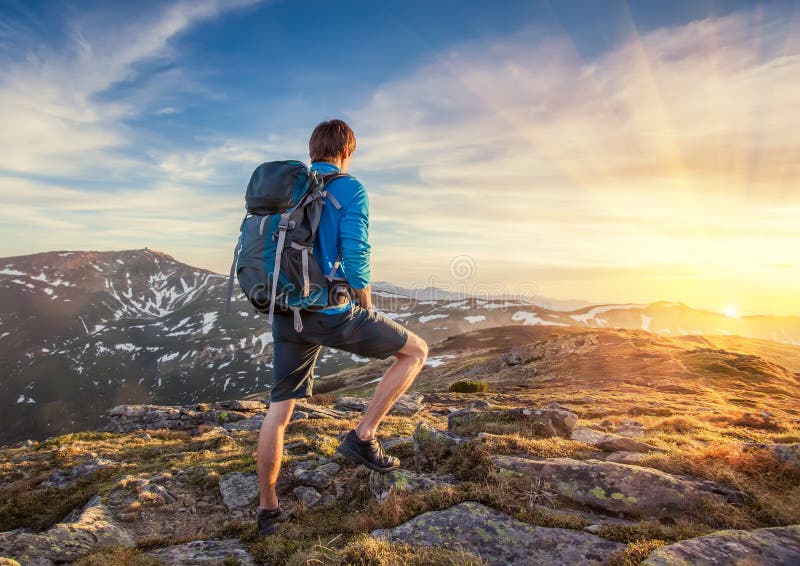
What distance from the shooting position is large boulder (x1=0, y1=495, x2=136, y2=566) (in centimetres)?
490

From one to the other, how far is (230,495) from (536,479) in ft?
17.8

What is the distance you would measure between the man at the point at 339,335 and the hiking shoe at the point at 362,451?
12mm

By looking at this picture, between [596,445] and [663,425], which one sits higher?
[596,445]

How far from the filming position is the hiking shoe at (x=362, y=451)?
17.8 feet

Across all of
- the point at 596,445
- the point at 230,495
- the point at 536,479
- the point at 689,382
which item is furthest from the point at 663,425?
the point at 689,382

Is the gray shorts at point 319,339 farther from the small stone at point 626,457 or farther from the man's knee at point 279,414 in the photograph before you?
the small stone at point 626,457

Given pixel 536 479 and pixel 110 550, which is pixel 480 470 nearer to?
pixel 536 479

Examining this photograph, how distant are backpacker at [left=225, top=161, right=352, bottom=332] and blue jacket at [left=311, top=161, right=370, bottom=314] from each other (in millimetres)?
88

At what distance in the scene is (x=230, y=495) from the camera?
773 cm

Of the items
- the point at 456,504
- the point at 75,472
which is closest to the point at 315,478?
the point at 456,504

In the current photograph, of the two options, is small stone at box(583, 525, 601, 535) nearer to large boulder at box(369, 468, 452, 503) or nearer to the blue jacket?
large boulder at box(369, 468, 452, 503)

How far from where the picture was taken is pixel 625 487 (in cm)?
542

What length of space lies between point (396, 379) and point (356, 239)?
5.90ft

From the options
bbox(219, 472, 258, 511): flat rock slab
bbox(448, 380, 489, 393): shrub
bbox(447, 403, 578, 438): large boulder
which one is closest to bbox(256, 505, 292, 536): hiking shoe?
bbox(219, 472, 258, 511): flat rock slab
